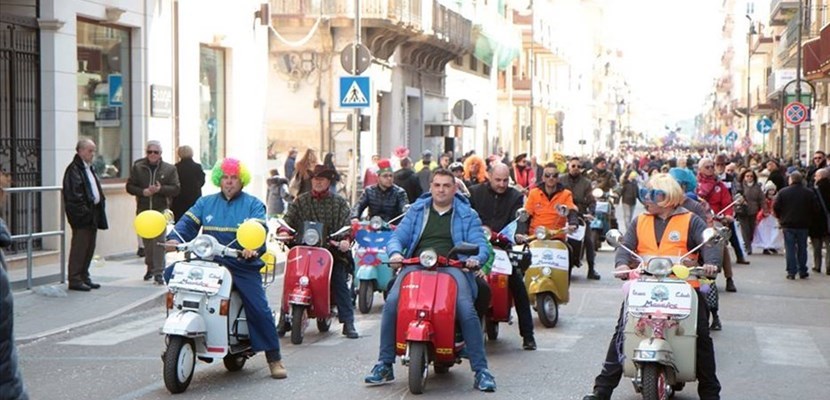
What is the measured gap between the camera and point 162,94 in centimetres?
2152

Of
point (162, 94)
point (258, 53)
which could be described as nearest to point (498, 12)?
point (258, 53)

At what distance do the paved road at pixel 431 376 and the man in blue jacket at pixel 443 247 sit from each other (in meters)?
0.20

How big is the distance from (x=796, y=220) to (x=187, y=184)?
885cm

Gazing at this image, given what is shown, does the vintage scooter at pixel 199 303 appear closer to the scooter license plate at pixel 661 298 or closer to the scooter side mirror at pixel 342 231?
the scooter side mirror at pixel 342 231

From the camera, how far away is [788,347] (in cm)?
1209

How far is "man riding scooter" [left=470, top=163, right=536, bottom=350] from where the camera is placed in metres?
11.5

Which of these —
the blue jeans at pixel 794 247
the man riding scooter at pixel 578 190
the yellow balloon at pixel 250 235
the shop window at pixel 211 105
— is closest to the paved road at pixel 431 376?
the yellow balloon at pixel 250 235

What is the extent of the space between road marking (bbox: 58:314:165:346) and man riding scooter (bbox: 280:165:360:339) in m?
1.55

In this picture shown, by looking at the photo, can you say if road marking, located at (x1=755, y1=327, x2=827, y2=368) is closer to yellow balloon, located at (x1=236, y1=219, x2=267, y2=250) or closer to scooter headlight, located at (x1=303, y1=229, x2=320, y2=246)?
scooter headlight, located at (x1=303, y1=229, x2=320, y2=246)

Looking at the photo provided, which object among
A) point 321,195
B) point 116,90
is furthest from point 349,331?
point 116,90

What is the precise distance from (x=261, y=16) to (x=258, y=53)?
0.88m

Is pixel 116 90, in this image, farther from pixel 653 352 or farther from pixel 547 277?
pixel 653 352

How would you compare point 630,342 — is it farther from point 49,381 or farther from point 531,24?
point 531,24

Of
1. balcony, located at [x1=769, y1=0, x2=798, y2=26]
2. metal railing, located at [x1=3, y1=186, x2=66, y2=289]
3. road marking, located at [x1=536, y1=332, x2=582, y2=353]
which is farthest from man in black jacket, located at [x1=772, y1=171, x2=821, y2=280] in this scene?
balcony, located at [x1=769, y1=0, x2=798, y2=26]
